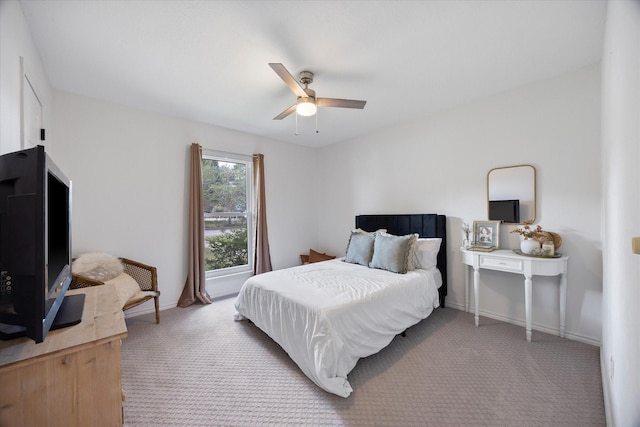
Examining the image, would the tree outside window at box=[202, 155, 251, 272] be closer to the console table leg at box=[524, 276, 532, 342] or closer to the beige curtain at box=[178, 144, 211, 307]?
the beige curtain at box=[178, 144, 211, 307]

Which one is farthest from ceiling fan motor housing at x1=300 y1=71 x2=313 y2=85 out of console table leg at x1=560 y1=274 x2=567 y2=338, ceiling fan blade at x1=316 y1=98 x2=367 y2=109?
console table leg at x1=560 y1=274 x2=567 y2=338

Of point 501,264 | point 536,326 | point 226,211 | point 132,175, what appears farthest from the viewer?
point 226,211

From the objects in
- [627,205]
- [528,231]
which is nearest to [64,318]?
[627,205]

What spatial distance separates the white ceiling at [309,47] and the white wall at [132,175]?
31cm

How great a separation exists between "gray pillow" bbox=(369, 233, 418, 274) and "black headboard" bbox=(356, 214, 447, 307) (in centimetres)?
48

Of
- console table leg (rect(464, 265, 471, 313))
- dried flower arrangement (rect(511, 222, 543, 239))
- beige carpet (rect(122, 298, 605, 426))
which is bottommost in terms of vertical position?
beige carpet (rect(122, 298, 605, 426))

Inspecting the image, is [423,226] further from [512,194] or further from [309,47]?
[309,47]

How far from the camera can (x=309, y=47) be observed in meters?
2.00

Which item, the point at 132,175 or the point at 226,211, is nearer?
the point at 132,175

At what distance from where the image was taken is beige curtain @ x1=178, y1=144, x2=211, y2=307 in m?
3.48

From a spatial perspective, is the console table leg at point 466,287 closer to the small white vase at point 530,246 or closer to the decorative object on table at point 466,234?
the decorative object on table at point 466,234

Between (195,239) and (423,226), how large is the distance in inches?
124

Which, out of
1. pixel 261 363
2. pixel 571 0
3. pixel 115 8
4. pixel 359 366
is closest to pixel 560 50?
pixel 571 0

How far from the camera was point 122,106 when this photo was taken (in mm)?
3070
